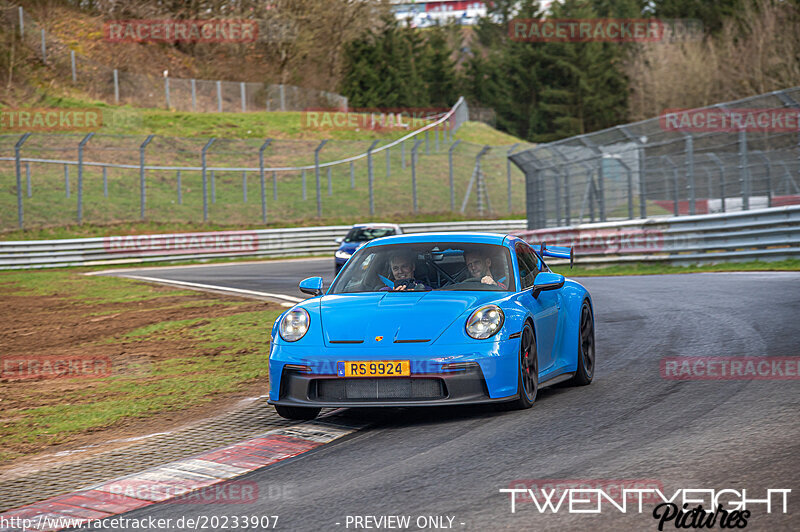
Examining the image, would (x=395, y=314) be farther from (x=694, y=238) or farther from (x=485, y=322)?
(x=694, y=238)

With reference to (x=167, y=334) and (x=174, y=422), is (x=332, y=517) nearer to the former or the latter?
(x=174, y=422)

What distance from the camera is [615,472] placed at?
513 centimetres

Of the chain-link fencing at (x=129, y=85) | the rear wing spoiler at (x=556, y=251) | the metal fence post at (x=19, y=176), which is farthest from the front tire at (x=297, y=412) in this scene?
the chain-link fencing at (x=129, y=85)

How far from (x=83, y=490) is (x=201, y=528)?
126 cm

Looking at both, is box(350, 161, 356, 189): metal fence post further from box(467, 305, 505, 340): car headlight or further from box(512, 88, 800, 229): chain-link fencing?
box(467, 305, 505, 340): car headlight

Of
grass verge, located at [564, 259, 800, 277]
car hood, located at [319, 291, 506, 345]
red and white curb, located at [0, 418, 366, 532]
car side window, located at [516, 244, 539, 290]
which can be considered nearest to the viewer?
red and white curb, located at [0, 418, 366, 532]

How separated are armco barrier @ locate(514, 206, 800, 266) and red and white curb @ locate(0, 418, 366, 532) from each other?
15.2 metres

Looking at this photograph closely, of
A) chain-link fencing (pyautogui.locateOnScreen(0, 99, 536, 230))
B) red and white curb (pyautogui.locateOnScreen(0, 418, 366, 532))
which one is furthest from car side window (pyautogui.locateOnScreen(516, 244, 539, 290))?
chain-link fencing (pyautogui.locateOnScreen(0, 99, 536, 230))

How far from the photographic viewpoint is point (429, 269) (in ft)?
26.2

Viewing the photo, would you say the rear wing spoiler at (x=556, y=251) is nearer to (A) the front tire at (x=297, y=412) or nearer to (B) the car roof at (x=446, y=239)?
(B) the car roof at (x=446, y=239)

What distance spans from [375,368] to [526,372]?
115 cm

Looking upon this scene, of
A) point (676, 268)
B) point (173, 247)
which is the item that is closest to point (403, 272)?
point (676, 268)

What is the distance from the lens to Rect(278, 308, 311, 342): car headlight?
7121mm

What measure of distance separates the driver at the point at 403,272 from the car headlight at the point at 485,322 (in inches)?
32.2
